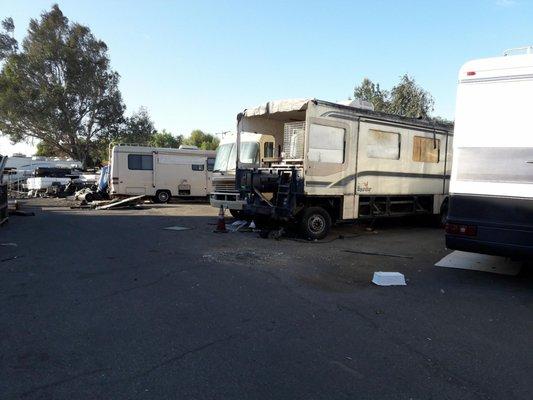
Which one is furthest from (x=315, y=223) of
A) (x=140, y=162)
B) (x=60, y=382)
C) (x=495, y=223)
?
(x=140, y=162)

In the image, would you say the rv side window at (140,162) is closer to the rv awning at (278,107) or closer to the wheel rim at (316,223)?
the rv awning at (278,107)

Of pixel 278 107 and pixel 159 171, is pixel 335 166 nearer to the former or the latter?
pixel 278 107

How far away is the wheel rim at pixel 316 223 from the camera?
10660 mm

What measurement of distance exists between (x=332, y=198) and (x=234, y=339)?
7.15 metres

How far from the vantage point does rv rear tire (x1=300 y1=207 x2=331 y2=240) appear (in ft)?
34.6

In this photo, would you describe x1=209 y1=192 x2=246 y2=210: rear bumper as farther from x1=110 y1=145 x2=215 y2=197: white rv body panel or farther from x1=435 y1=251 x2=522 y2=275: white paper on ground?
x1=110 y1=145 x2=215 y2=197: white rv body panel

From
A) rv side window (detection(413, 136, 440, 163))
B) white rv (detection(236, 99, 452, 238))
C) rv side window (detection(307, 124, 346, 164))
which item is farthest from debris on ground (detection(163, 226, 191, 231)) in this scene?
rv side window (detection(413, 136, 440, 163))

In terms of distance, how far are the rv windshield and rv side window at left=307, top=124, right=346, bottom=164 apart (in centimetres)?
280

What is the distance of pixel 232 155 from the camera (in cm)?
1385

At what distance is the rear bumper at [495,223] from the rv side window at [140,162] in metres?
17.5

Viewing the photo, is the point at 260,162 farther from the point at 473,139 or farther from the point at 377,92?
the point at 377,92

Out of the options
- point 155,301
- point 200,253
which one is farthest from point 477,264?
point 155,301

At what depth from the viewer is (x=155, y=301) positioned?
18.2 feet

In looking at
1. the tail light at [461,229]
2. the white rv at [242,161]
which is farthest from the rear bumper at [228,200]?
the tail light at [461,229]
